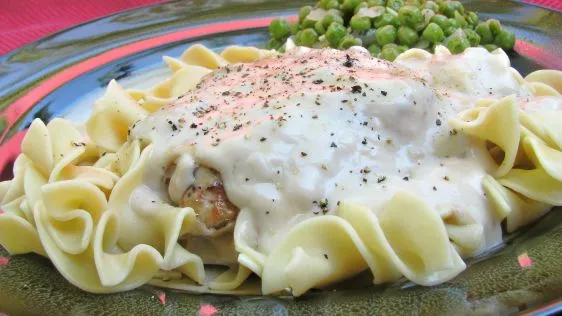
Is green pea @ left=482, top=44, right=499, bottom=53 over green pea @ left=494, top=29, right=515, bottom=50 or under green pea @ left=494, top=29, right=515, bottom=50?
under

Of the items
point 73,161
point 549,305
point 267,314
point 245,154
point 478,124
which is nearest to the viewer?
point 549,305

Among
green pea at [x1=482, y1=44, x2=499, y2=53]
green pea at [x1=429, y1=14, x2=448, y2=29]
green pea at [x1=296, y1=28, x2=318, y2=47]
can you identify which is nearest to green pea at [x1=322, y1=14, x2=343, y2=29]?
green pea at [x1=296, y1=28, x2=318, y2=47]

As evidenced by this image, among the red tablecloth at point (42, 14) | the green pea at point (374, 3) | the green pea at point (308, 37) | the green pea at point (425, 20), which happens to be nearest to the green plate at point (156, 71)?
the green pea at point (308, 37)

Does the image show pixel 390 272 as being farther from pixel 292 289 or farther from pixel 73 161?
pixel 73 161

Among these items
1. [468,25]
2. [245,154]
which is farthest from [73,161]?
[468,25]

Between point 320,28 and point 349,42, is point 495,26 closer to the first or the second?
point 349,42

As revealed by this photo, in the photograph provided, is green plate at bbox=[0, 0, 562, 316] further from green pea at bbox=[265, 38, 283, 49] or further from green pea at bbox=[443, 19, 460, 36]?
green pea at bbox=[443, 19, 460, 36]

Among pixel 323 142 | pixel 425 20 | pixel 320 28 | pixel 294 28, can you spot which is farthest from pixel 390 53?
Answer: pixel 323 142
